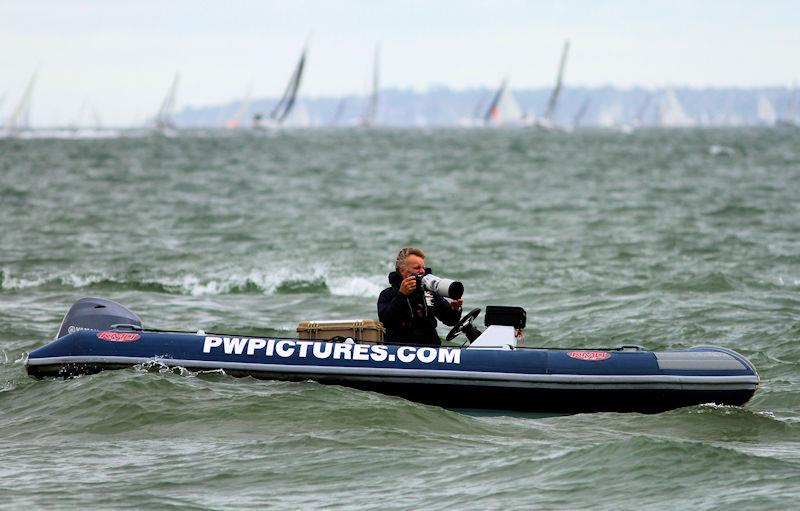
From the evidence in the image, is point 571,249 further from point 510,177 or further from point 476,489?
point 510,177

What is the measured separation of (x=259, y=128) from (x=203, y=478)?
153 metres

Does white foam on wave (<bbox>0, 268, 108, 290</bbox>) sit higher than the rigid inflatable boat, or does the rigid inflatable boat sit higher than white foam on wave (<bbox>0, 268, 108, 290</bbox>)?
white foam on wave (<bbox>0, 268, 108, 290</bbox>)

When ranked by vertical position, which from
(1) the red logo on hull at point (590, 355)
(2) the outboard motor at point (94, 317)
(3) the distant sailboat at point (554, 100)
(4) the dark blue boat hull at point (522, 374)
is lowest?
(4) the dark blue boat hull at point (522, 374)

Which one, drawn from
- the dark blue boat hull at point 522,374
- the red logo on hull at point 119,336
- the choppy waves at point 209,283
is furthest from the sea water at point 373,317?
the red logo on hull at point 119,336

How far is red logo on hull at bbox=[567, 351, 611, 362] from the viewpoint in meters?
10.1

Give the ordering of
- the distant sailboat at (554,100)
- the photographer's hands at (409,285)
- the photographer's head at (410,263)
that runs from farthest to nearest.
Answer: the distant sailboat at (554,100) < the photographer's head at (410,263) < the photographer's hands at (409,285)

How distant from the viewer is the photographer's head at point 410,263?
10414mm

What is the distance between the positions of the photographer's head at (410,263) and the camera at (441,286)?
0.06 metres

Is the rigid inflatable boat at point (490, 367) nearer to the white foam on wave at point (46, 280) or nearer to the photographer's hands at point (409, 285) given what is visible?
the photographer's hands at point (409, 285)

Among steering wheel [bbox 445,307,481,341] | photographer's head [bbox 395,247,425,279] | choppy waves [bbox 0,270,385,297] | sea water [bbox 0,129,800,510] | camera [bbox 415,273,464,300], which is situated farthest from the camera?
choppy waves [bbox 0,270,385,297]

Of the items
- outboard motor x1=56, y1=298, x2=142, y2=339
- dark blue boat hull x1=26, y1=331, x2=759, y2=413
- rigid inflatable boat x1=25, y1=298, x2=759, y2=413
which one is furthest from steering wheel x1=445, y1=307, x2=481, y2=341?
outboard motor x1=56, y1=298, x2=142, y2=339

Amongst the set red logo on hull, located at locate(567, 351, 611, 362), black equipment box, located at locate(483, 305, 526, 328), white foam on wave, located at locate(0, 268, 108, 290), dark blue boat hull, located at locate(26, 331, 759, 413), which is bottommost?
dark blue boat hull, located at locate(26, 331, 759, 413)

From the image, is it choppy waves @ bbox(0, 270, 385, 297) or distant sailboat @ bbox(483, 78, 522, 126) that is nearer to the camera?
choppy waves @ bbox(0, 270, 385, 297)

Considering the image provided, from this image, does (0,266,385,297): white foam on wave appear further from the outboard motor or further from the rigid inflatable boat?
the rigid inflatable boat
